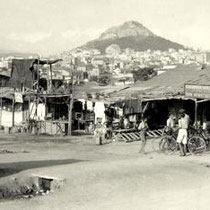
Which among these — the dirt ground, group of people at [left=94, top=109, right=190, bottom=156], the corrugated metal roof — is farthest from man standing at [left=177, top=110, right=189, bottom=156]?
the corrugated metal roof

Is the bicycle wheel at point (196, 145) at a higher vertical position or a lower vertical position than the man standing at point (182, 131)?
lower

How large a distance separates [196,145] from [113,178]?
6.53m

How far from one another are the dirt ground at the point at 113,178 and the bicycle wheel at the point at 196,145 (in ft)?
1.23

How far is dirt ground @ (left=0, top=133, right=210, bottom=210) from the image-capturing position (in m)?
11.0

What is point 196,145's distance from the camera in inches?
758

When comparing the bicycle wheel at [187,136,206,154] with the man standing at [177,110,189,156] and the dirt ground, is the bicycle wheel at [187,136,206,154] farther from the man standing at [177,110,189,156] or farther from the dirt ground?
the man standing at [177,110,189,156]

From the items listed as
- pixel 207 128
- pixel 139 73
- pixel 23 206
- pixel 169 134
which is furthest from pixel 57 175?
pixel 139 73

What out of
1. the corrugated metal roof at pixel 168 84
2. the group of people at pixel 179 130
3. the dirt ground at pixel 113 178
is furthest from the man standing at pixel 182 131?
the corrugated metal roof at pixel 168 84

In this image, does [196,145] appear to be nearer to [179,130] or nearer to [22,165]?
[179,130]

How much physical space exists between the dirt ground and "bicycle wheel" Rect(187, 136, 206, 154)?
0.37 metres

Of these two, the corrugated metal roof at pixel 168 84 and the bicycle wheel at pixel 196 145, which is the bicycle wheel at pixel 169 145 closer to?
the bicycle wheel at pixel 196 145

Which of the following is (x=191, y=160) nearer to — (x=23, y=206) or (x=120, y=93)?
(x=23, y=206)

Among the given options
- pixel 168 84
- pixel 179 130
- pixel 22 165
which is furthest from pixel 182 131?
pixel 168 84

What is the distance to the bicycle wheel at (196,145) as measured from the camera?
1916 centimetres
